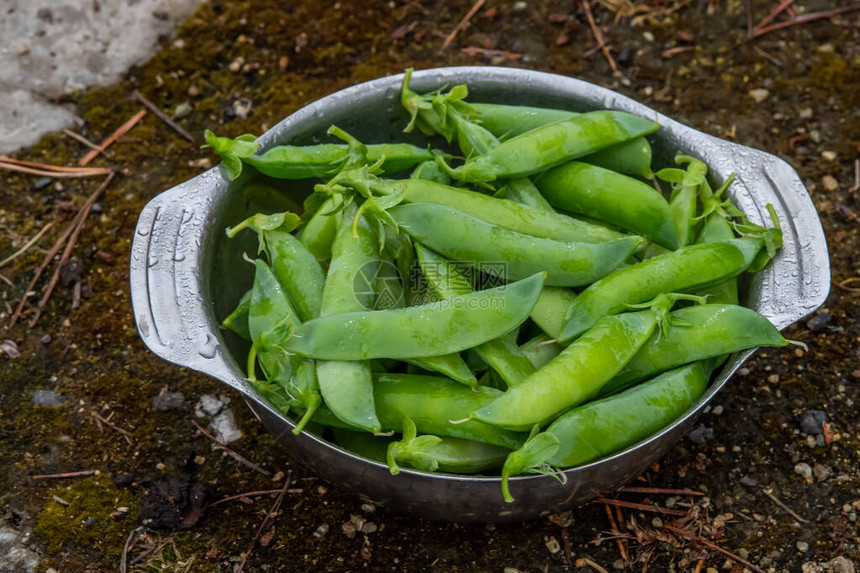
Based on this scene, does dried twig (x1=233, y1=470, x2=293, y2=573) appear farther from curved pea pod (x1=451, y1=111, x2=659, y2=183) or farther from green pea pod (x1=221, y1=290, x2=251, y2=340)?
curved pea pod (x1=451, y1=111, x2=659, y2=183)

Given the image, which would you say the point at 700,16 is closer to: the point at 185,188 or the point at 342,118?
the point at 342,118

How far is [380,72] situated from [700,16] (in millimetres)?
1580

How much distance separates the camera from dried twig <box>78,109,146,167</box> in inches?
134

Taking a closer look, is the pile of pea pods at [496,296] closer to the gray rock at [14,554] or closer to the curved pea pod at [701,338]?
the curved pea pod at [701,338]

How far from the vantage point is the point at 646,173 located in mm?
2459

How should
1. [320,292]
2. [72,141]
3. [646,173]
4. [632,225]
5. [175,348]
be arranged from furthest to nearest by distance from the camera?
1. [72,141]
2. [646,173]
3. [632,225]
4. [320,292]
5. [175,348]

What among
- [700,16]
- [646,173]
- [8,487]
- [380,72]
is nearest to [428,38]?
[380,72]

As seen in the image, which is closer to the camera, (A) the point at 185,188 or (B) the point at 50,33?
(A) the point at 185,188

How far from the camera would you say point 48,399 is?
278cm

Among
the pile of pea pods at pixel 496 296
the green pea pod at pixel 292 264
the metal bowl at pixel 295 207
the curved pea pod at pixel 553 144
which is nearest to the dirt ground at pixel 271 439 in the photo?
the metal bowl at pixel 295 207

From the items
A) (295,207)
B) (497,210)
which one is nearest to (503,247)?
(497,210)

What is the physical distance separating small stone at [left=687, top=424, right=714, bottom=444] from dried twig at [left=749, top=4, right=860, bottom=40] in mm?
2047

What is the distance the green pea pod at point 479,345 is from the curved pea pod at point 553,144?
0.96ft

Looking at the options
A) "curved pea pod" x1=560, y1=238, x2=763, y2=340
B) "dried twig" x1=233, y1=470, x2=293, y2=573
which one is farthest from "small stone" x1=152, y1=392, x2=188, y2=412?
"curved pea pod" x1=560, y1=238, x2=763, y2=340
